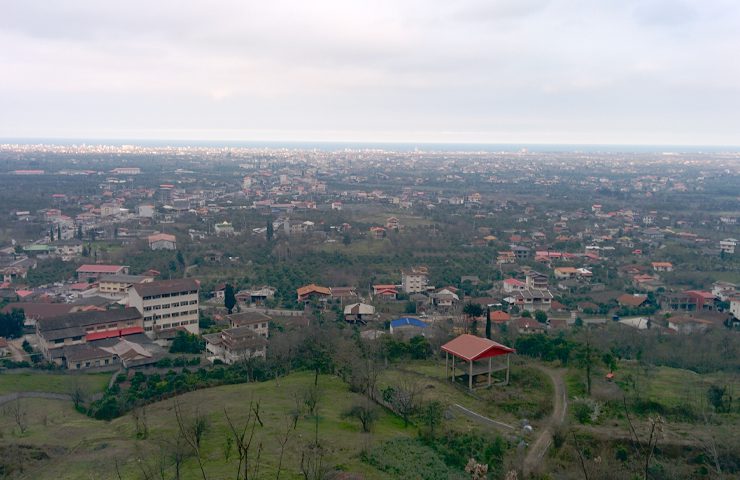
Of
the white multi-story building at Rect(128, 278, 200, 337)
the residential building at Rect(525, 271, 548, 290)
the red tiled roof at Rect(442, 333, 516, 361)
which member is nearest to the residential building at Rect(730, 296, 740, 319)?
the residential building at Rect(525, 271, 548, 290)

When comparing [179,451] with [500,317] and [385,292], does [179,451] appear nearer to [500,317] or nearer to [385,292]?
[500,317]

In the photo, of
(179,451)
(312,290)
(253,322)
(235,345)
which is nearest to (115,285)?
(253,322)

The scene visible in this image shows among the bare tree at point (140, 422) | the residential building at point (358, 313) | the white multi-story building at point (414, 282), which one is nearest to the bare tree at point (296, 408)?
the bare tree at point (140, 422)

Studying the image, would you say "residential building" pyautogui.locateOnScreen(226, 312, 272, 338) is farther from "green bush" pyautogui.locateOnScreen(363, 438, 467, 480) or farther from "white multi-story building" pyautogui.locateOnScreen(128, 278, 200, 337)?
"green bush" pyautogui.locateOnScreen(363, 438, 467, 480)

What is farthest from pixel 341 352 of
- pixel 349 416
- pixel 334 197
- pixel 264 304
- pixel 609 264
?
→ pixel 334 197

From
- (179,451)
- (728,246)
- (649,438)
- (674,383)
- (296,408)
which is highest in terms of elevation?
(649,438)

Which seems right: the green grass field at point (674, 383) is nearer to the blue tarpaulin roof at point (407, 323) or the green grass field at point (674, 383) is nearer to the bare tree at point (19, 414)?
the blue tarpaulin roof at point (407, 323)

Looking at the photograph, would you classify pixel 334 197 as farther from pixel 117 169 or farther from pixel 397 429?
pixel 397 429
